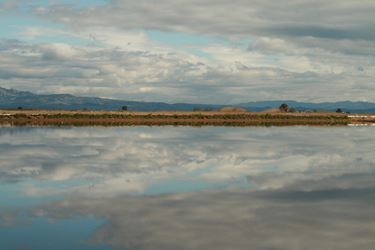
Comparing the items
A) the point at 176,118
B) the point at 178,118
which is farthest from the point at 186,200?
the point at 176,118

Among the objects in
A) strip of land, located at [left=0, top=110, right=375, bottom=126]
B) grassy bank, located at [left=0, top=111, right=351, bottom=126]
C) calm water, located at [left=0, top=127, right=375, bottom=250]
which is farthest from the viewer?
strip of land, located at [left=0, top=110, right=375, bottom=126]

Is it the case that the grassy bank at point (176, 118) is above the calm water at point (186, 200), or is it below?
above

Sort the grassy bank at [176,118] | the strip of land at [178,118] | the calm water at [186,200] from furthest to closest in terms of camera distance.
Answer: the strip of land at [178,118] → the grassy bank at [176,118] → the calm water at [186,200]

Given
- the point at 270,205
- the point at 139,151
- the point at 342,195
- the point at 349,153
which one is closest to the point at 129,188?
the point at 270,205

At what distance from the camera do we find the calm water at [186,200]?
13367 mm

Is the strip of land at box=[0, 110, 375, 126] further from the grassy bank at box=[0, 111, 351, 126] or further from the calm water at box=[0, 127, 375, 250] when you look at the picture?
the calm water at box=[0, 127, 375, 250]

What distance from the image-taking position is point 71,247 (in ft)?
40.8

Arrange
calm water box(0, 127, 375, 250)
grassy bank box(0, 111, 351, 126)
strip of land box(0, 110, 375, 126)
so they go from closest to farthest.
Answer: calm water box(0, 127, 375, 250)
grassy bank box(0, 111, 351, 126)
strip of land box(0, 110, 375, 126)

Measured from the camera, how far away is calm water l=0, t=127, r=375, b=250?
526 inches

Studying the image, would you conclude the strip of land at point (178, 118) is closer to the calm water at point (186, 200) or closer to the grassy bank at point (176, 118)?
the grassy bank at point (176, 118)

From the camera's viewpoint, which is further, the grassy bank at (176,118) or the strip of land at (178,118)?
the strip of land at (178,118)

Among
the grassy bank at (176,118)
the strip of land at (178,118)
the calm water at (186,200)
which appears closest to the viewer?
the calm water at (186,200)

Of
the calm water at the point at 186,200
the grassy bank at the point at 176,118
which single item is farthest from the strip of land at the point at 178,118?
the calm water at the point at 186,200

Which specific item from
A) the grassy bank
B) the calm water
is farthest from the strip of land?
the calm water
